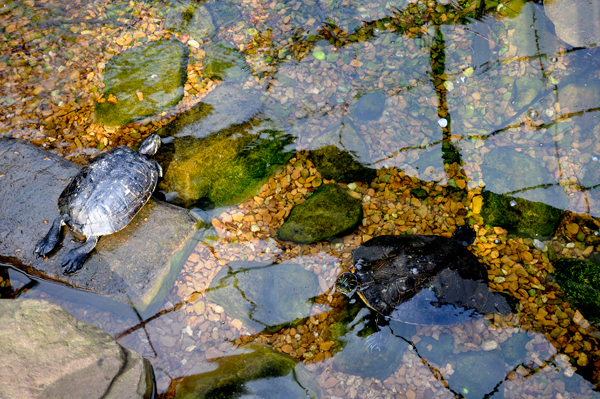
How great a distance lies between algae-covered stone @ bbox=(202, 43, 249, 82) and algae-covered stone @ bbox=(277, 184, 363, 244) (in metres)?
2.19

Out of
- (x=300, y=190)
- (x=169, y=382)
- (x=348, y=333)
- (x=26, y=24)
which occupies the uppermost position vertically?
(x=26, y=24)

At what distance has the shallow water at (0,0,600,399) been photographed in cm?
349

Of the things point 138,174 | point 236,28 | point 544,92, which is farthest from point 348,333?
point 236,28

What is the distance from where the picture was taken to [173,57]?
4977 mm

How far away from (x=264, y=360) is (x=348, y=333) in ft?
2.96

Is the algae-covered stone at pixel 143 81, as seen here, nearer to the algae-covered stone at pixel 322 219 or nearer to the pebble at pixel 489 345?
the algae-covered stone at pixel 322 219

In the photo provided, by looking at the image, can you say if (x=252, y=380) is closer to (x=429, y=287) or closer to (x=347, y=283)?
(x=347, y=283)

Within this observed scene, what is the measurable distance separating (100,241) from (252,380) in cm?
219

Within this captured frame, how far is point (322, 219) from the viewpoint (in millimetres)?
3926

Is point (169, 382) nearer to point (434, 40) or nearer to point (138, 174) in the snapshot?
point (138, 174)

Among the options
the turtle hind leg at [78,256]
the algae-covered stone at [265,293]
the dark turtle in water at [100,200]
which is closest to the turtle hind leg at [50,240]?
the dark turtle in water at [100,200]

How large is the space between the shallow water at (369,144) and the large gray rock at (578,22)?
6.1 inches

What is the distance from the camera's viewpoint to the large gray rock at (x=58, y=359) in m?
2.54

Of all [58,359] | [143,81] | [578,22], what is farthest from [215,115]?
[578,22]
